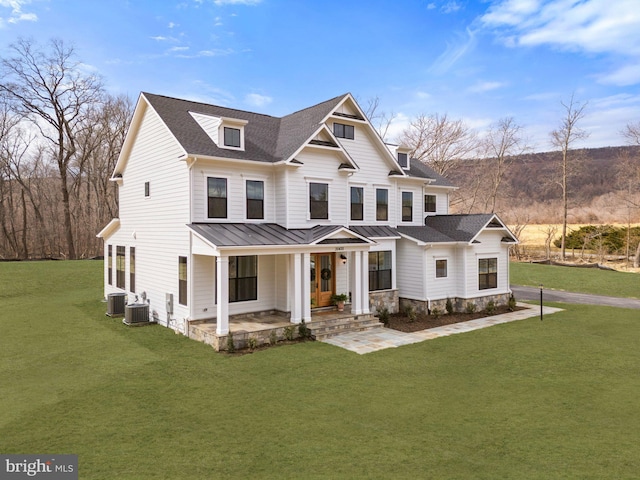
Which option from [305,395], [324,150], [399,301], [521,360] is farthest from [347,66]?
[305,395]

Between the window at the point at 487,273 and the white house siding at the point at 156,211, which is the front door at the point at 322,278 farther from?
the window at the point at 487,273

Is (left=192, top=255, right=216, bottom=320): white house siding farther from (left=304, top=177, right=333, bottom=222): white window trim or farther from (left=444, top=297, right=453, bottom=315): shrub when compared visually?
(left=444, top=297, right=453, bottom=315): shrub

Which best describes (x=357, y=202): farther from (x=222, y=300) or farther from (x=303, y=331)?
(x=222, y=300)

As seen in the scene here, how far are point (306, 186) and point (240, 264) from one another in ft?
12.6

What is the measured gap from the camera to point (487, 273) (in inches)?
734

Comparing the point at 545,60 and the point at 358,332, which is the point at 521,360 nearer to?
the point at 358,332

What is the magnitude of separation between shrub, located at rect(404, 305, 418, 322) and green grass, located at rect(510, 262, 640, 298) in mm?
13036

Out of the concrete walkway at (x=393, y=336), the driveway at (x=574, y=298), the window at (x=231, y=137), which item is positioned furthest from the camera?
the driveway at (x=574, y=298)

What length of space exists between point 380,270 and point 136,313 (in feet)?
32.0

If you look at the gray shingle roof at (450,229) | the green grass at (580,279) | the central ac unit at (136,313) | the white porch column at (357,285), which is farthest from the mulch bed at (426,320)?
the green grass at (580,279)

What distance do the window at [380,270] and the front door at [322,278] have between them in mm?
1832

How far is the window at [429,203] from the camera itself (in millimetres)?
20795

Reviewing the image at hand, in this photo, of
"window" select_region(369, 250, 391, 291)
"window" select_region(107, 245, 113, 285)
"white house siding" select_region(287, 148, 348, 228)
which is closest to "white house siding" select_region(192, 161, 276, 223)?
"white house siding" select_region(287, 148, 348, 228)

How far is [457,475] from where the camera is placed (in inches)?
216
